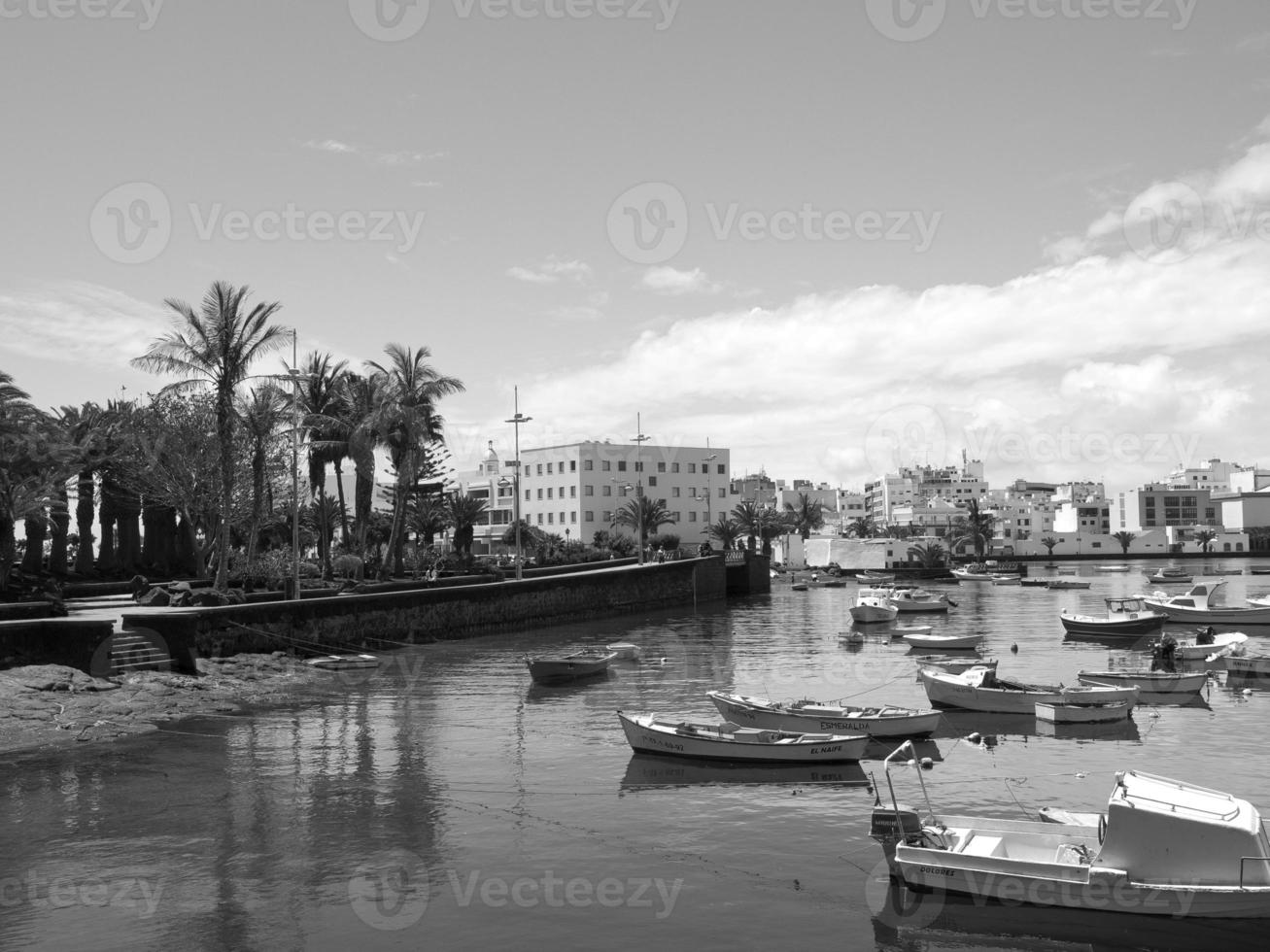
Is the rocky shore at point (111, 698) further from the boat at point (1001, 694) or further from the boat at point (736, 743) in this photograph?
the boat at point (1001, 694)

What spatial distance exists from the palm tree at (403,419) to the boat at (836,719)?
40514mm

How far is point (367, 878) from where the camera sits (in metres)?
16.3

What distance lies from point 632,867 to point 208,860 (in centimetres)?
703

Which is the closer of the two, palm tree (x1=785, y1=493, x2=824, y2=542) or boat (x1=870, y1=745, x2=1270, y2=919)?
boat (x1=870, y1=745, x2=1270, y2=919)

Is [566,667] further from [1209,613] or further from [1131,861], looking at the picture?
[1209,613]

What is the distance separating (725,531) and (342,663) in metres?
88.8

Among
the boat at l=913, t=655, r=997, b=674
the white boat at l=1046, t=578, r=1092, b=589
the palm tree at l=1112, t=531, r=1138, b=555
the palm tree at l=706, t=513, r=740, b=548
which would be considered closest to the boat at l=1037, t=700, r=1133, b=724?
the boat at l=913, t=655, r=997, b=674

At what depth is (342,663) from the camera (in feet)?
134

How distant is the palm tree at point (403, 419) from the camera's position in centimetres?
6475

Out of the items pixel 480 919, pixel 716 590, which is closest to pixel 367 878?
pixel 480 919

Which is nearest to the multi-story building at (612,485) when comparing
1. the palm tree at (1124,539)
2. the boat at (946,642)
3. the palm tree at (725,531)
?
the palm tree at (725,531)

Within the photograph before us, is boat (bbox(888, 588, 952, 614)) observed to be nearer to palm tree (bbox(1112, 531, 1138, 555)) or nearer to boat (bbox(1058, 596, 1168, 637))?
boat (bbox(1058, 596, 1168, 637))

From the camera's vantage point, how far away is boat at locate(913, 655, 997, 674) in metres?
36.7

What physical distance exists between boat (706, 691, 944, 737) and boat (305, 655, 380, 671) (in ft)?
62.4
